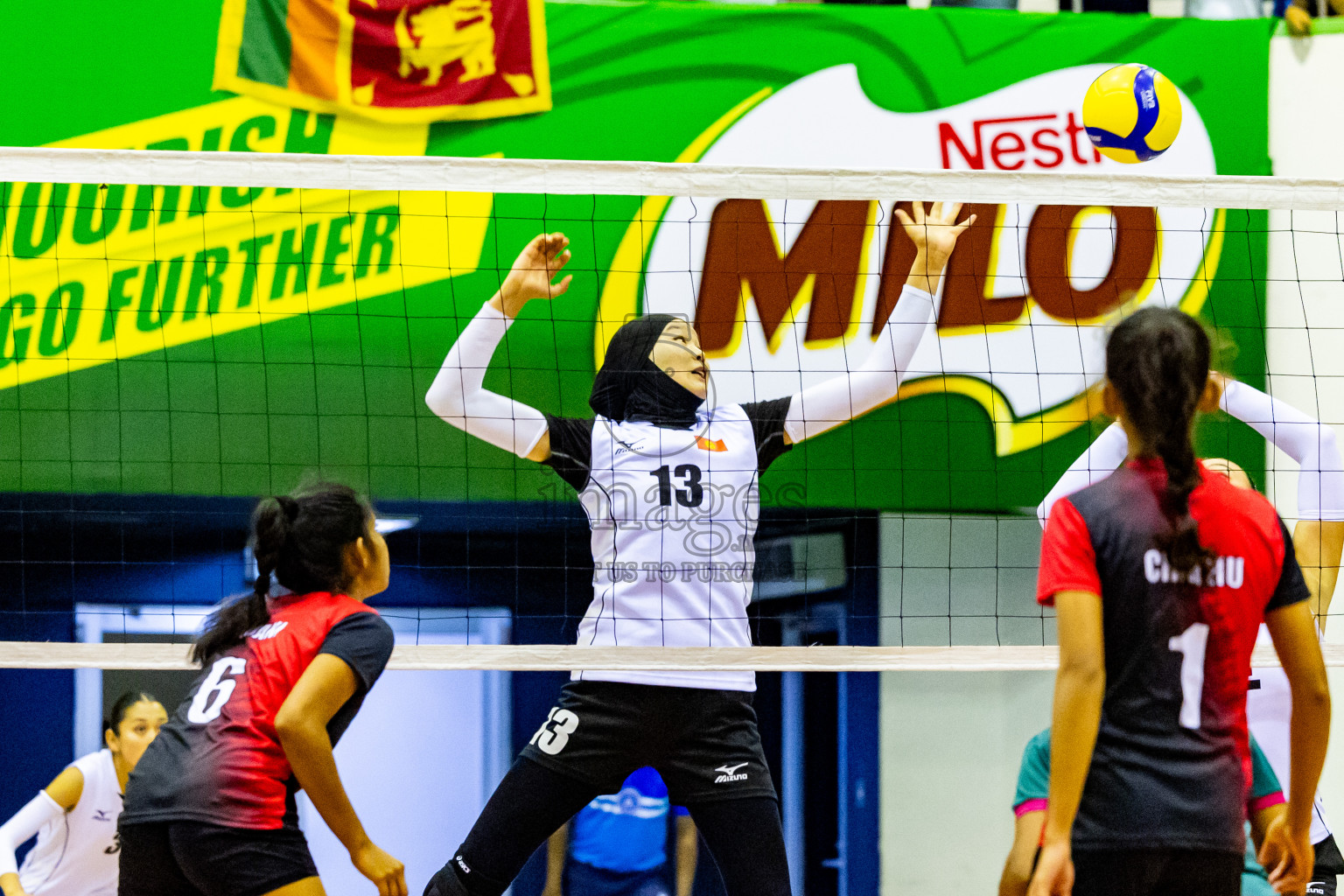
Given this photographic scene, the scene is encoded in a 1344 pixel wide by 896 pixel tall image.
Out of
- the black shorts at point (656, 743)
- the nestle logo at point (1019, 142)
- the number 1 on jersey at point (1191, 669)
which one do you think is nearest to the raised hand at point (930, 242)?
the black shorts at point (656, 743)

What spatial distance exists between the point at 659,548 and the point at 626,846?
8.73 feet

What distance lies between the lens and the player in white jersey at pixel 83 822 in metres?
4.48

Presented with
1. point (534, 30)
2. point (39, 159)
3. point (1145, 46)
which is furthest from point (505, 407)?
point (1145, 46)

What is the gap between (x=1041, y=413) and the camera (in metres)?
5.21

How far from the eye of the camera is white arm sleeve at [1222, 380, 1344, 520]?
3396mm

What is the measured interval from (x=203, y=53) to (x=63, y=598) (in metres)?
2.22

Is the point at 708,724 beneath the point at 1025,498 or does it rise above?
beneath

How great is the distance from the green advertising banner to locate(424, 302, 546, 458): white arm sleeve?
1605mm

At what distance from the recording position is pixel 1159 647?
2062mm

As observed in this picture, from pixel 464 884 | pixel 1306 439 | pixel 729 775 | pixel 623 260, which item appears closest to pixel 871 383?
pixel 729 775

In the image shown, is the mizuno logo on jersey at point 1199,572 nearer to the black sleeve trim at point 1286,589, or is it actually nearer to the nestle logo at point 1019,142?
the black sleeve trim at point 1286,589

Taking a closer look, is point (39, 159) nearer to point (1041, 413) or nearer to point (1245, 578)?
point (1245, 578)

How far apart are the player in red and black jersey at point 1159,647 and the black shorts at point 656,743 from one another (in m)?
1.17

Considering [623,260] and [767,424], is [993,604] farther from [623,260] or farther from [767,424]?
[767,424]
